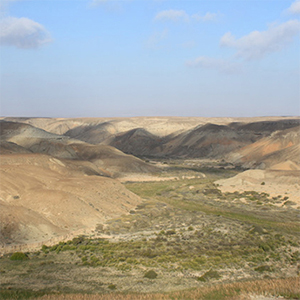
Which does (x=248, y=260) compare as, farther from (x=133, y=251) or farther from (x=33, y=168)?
(x=33, y=168)

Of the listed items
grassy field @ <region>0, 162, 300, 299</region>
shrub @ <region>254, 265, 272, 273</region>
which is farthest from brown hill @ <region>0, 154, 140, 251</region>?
shrub @ <region>254, 265, 272, 273</region>

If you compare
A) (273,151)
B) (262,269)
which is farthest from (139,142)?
(262,269)

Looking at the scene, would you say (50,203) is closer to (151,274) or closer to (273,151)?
(151,274)

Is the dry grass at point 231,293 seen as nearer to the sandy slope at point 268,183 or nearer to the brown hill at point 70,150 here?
the sandy slope at point 268,183

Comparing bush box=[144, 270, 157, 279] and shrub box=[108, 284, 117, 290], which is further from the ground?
shrub box=[108, 284, 117, 290]

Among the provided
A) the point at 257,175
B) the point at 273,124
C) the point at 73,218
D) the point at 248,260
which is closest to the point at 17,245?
the point at 73,218

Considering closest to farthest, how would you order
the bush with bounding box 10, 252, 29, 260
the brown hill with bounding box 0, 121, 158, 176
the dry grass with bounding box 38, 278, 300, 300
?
the dry grass with bounding box 38, 278, 300, 300, the bush with bounding box 10, 252, 29, 260, the brown hill with bounding box 0, 121, 158, 176

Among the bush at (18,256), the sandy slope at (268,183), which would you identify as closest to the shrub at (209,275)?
the bush at (18,256)

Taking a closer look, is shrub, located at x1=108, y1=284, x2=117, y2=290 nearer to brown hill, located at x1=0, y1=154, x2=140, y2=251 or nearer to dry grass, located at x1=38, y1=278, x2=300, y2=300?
dry grass, located at x1=38, y1=278, x2=300, y2=300

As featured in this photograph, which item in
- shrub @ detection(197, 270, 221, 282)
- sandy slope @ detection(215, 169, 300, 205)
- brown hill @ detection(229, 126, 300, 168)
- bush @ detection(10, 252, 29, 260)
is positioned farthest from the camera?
brown hill @ detection(229, 126, 300, 168)
